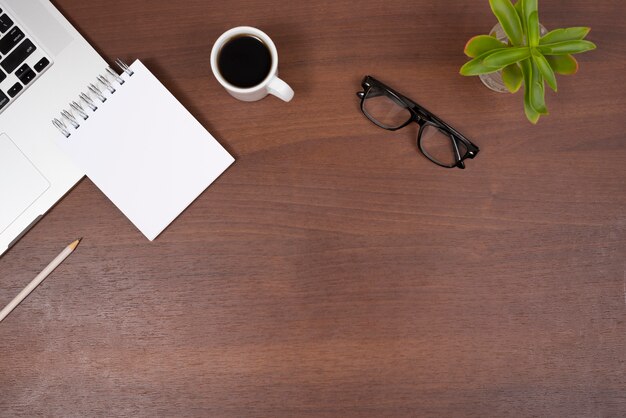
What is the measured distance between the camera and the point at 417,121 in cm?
73

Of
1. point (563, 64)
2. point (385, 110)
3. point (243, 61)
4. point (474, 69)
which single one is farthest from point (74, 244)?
point (563, 64)

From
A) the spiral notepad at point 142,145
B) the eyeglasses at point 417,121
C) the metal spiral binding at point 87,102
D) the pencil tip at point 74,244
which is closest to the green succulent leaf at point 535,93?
the eyeglasses at point 417,121

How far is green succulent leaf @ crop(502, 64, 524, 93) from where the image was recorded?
626 mm

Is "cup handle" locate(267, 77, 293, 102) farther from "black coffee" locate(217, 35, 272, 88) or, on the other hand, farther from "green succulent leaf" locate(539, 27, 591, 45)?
"green succulent leaf" locate(539, 27, 591, 45)

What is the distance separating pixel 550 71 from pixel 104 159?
61 centimetres

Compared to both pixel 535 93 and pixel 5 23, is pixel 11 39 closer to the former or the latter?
pixel 5 23

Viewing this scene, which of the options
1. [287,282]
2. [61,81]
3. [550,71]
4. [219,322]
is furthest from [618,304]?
[61,81]

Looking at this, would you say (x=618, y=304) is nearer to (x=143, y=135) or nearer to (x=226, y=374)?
(x=226, y=374)

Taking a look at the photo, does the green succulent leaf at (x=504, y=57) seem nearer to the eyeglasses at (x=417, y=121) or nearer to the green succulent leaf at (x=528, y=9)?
the green succulent leaf at (x=528, y=9)

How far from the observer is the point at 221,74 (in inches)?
26.9

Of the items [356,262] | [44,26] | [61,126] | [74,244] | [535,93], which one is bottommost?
[356,262]

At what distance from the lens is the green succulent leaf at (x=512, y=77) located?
626mm

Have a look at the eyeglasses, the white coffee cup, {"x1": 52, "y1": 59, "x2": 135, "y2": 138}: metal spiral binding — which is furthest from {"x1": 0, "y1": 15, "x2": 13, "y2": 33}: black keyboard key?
the eyeglasses

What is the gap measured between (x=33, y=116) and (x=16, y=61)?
0.26 ft
